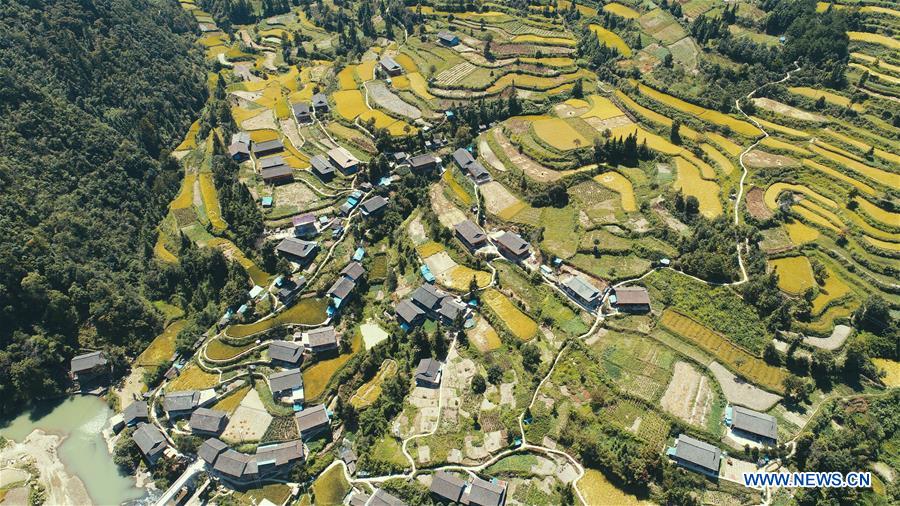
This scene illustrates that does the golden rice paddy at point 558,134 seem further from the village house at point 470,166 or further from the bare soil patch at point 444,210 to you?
the bare soil patch at point 444,210

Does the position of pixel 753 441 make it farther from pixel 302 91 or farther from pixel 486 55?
pixel 302 91

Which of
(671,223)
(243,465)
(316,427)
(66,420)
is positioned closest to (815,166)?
(671,223)

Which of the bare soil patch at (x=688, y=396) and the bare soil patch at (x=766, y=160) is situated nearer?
the bare soil patch at (x=688, y=396)

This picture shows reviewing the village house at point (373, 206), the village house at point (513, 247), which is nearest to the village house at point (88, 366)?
the village house at point (373, 206)

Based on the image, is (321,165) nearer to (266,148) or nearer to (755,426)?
(266,148)

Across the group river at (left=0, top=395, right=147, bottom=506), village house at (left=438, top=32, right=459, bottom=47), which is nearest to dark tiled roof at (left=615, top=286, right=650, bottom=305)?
river at (left=0, top=395, right=147, bottom=506)

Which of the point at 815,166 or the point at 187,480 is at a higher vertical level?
the point at 815,166
